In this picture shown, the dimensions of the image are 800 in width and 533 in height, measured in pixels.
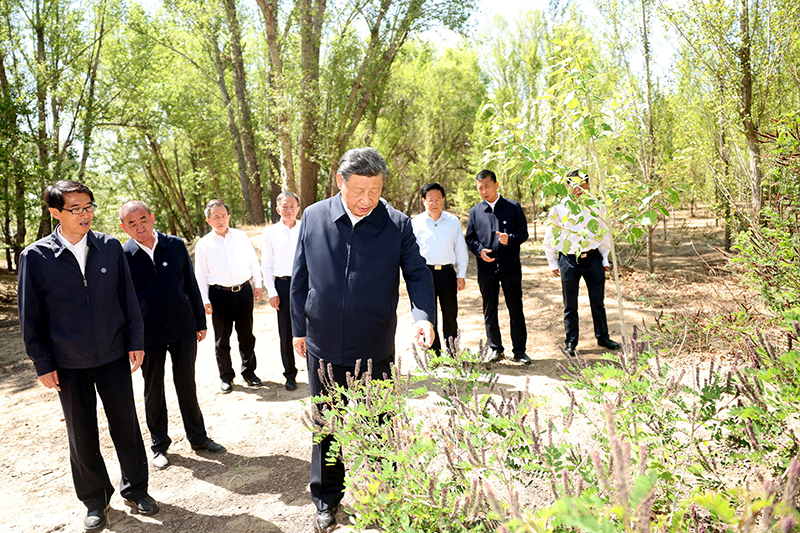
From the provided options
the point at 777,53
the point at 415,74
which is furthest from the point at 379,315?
the point at 415,74

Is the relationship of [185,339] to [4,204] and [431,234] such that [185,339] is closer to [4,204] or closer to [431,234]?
[431,234]

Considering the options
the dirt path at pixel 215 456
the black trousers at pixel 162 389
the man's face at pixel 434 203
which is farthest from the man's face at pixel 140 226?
the man's face at pixel 434 203

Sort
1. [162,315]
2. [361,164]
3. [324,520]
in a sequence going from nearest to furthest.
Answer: [361,164] < [324,520] < [162,315]

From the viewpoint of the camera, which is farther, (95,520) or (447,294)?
(447,294)

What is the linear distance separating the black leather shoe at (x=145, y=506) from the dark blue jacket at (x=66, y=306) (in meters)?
1.08

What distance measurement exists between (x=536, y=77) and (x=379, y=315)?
1798 centimetres

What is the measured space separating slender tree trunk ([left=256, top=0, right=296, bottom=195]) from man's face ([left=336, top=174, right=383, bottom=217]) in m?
11.0

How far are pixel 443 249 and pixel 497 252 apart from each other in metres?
0.74

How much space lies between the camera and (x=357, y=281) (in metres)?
3.14

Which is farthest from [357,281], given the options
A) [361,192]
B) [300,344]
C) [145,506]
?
[145,506]

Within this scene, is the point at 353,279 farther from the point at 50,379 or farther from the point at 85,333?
the point at 50,379

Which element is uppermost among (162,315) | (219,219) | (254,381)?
(219,219)

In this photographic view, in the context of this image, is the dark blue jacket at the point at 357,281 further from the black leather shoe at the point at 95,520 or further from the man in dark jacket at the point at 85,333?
the black leather shoe at the point at 95,520

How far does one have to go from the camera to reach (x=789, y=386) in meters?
1.83
